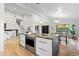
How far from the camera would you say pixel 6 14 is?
11.4 ft

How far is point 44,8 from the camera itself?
3.43 m

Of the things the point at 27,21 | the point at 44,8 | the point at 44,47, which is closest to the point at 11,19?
the point at 27,21

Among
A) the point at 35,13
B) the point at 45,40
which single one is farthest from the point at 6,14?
the point at 45,40

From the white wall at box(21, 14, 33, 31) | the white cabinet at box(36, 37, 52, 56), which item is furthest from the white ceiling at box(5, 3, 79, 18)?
the white cabinet at box(36, 37, 52, 56)

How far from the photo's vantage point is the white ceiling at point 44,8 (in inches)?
130

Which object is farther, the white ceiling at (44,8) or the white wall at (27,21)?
the white wall at (27,21)

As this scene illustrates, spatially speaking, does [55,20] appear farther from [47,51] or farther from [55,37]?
[47,51]

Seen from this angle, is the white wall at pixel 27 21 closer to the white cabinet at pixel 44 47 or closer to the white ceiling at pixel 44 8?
the white ceiling at pixel 44 8

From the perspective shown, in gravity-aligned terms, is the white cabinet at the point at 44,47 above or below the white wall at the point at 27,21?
below

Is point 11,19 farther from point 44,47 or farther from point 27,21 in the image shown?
point 44,47

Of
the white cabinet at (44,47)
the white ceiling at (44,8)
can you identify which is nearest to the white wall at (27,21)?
the white ceiling at (44,8)

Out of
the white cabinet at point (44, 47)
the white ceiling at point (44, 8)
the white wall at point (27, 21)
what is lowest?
the white cabinet at point (44, 47)

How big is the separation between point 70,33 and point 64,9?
61cm

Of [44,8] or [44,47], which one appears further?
[44,47]
